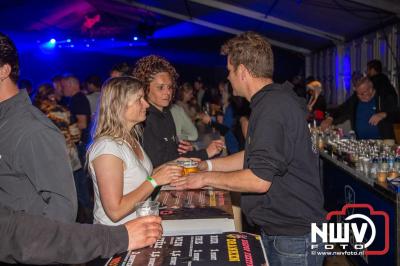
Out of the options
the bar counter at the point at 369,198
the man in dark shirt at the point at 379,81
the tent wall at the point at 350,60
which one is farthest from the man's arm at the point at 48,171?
the tent wall at the point at 350,60

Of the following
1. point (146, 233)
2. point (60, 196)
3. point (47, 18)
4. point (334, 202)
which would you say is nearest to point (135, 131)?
point (60, 196)

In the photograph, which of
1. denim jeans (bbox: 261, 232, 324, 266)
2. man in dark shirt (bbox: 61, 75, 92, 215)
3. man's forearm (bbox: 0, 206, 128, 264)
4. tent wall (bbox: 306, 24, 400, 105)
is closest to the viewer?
man's forearm (bbox: 0, 206, 128, 264)

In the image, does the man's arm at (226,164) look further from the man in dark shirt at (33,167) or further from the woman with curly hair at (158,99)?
the man in dark shirt at (33,167)

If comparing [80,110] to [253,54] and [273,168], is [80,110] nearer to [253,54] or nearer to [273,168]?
[253,54]

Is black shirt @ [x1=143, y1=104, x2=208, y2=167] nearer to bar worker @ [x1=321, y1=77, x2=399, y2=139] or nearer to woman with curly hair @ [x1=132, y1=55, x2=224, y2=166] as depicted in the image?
woman with curly hair @ [x1=132, y1=55, x2=224, y2=166]

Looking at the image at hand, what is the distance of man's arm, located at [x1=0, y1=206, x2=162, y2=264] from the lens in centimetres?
121

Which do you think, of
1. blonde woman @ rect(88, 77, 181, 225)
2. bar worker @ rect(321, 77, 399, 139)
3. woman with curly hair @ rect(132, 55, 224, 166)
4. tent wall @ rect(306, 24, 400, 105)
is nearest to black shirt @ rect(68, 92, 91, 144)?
woman with curly hair @ rect(132, 55, 224, 166)

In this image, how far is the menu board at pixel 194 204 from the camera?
201 cm

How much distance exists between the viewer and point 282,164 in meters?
1.95

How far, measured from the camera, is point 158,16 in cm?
1442

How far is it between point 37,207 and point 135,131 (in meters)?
0.95

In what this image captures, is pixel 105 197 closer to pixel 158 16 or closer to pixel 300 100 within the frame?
pixel 300 100

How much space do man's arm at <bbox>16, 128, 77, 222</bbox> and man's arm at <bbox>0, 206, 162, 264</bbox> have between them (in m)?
0.41

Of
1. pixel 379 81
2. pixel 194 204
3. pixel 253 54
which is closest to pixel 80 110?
pixel 379 81
